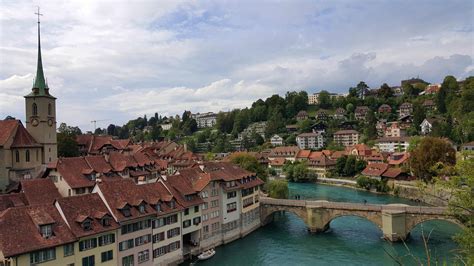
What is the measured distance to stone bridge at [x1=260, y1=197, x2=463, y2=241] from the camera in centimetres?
4461

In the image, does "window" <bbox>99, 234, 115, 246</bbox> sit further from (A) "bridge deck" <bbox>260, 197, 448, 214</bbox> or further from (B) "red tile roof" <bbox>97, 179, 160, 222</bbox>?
(A) "bridge deck" <bbox>260, 197, 448, 214</bbox>

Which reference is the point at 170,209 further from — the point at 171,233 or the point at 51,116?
the point at 51,116

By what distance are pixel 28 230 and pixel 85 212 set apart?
4.63 m

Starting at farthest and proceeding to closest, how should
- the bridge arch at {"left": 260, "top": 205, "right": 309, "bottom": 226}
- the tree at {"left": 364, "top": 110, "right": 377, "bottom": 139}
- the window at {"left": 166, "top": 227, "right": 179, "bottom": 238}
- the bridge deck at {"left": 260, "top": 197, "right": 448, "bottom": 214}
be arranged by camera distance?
the tree at {"left": 364, "top": 110, "right": 377, "bottom": 139} → the bridge arch at {"left": 260, "top": 205, "right": 309, "bottom": 226} → the bridge deck at {"left": 260, "top": 197, "right": 448, "bottom": 214} → the window at {"left": 166, "top": 227, "right": 179, "bottom": 238}

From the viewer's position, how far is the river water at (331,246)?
1564 inches

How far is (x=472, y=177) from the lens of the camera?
16.4 metres

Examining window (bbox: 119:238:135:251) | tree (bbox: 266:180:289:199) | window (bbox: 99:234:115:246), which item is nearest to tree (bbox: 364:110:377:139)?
tree (bbox: 266:180:289:199)

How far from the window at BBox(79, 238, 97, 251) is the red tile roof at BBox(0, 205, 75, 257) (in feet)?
3.65

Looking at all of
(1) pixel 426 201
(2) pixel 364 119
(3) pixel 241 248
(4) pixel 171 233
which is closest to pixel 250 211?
(3) pixel 241 248

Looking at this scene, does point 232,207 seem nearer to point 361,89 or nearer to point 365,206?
point 365,206

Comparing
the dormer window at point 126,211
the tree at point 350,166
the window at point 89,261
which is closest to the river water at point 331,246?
the dormer window at point 126,211

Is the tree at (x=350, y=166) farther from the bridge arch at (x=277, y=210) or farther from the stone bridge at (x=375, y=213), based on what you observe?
the stone bridge at (x=375, y=213)

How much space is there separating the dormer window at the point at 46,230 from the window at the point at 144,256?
8.29 metres

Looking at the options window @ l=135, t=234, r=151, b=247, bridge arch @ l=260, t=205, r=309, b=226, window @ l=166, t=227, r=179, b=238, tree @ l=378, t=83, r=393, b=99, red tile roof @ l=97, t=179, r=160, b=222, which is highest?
tree @ l=378, t=83, r=393, b=99
